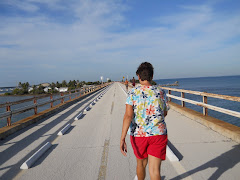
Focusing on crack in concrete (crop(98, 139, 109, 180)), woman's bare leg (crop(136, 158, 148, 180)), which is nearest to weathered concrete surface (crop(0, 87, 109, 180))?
crack in concrete (crop(98, 139, 109, 180))

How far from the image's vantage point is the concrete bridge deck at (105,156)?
397 centimetres

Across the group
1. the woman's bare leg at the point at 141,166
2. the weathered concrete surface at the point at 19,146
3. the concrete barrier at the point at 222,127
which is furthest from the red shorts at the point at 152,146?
the concrete barrier at the point at 222,127

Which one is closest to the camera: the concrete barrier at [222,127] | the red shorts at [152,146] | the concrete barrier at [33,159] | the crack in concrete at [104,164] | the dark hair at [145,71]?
the red shorts at [152,146]

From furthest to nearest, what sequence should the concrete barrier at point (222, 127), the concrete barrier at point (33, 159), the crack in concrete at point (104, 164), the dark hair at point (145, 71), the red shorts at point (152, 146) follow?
the concrete barrier at point (222, 127)
the concrete barrier at point (33, 159)
the crack in concrete at point (104, 164)
the dark hair at point (145, 71)
the red shorts at point (152, 146)

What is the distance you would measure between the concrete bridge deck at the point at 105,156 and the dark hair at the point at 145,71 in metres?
2.05

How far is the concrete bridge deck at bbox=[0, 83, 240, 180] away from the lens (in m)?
3.97

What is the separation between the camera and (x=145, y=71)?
2820mm

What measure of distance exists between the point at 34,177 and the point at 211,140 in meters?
4.71

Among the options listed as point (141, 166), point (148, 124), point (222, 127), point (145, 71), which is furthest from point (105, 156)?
point (222, 127)

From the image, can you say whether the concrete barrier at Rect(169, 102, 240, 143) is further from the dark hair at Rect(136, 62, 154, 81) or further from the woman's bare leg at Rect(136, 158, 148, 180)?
the dark hair at Rect(136, 62, 154, 81)

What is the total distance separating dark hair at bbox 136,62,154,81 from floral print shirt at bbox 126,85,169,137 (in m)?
0.16

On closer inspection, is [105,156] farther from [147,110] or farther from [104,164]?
[147,110]

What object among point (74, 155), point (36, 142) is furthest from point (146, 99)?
point (36, 142)

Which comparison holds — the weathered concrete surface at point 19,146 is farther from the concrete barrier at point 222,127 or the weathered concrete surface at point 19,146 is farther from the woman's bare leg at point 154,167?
the concrete barrier at point 222,127
